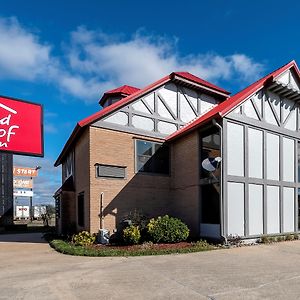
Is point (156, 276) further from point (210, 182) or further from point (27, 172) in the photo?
point (27, 172)

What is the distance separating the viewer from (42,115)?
36.1 ft

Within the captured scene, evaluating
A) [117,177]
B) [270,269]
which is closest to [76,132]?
[117,177]

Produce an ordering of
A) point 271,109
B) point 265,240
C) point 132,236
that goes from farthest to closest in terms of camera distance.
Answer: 1. point 271,109
2. point 265,240
3. point 132,236

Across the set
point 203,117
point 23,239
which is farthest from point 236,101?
point 23,239

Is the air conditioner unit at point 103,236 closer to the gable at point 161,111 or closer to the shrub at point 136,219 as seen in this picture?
the shrub at point 136,219

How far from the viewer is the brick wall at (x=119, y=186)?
1440 centimetres

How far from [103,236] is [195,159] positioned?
5281mm

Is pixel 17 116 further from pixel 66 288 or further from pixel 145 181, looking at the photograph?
pixel 145 181

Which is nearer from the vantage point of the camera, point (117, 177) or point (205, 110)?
point (117, 177)

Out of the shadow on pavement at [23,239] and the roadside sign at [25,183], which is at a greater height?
the roadside sign at [25,183]

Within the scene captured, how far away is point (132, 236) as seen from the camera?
12.5m

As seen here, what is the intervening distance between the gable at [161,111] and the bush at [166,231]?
4897 millimetres

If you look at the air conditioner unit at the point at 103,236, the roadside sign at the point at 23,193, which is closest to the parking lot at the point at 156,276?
the air conditioner unit at the point at 103,236

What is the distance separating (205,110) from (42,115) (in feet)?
33.0
